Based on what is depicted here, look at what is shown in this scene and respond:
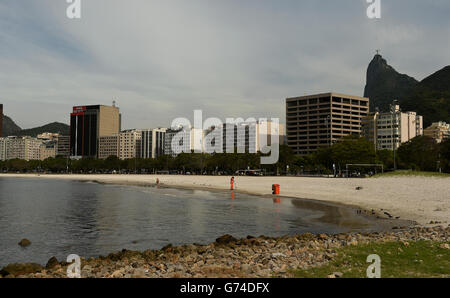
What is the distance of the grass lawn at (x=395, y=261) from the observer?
9484 mm

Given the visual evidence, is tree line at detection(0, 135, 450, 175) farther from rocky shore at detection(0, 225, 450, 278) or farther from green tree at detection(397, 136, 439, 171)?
rocky shore at detection(0, 225, 450, 278)

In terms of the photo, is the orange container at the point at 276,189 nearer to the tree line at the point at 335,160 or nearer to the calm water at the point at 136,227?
the calm water at the point at 136,227

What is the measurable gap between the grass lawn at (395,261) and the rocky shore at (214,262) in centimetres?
49

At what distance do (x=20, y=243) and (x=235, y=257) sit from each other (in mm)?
13098

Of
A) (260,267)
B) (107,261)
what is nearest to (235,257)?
(260,267)

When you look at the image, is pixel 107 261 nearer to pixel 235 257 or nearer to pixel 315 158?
pixel 235 257

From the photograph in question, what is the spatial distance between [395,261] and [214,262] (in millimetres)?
5815

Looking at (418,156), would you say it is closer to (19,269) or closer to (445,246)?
(445,246)

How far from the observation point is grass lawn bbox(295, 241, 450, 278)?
948 cm

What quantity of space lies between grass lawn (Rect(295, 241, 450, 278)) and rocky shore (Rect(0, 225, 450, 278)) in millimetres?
485

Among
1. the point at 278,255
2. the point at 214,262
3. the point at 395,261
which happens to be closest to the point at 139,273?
the point at 214,262

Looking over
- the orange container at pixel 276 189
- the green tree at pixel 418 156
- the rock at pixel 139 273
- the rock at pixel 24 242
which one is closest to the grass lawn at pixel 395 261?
the rock at pixel 139 273

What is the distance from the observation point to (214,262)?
1237cm

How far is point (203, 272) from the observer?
10.6m
